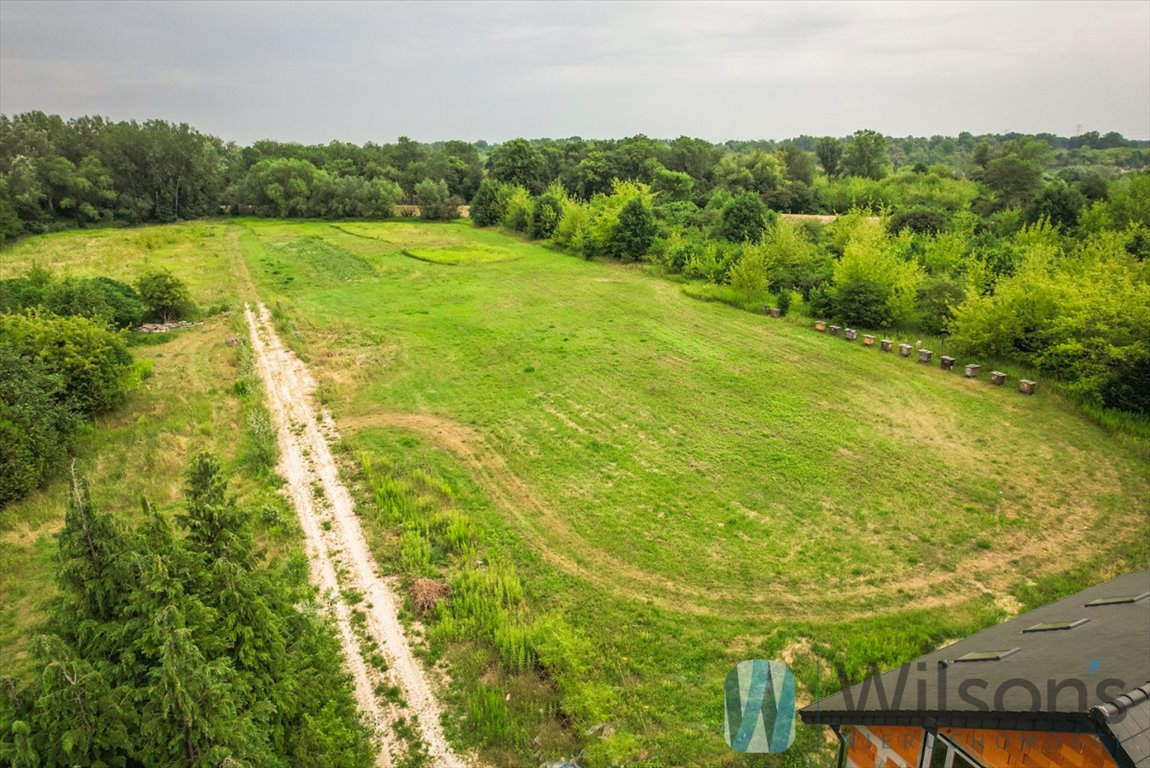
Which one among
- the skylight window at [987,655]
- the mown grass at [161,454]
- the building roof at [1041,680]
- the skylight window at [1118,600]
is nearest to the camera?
the building roof at [1041,680]

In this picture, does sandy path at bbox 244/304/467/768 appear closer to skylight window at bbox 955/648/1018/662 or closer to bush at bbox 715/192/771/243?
skylight window at bbox 955/648/1018/662

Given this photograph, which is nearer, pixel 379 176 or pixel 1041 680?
pixel 1041 680

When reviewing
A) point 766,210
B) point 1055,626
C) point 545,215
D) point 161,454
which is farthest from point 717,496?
point 545,215

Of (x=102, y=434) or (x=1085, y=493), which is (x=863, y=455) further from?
(x=102, y=434)

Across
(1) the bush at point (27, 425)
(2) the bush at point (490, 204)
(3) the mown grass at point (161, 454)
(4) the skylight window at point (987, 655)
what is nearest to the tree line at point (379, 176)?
(2) the bush at point (490, 204)

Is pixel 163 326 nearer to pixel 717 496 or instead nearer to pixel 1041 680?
pixel 717 496

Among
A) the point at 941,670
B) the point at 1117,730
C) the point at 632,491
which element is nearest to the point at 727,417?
the point at 632,491

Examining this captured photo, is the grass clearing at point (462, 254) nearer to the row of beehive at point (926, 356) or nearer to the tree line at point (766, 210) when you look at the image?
the tree line at point (766, 210)
